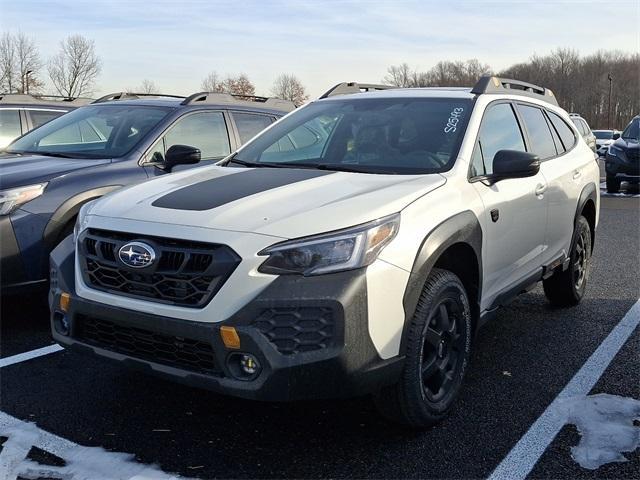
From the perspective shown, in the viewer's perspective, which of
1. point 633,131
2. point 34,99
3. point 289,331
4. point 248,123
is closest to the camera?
point 289,331

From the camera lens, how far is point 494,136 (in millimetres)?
3990

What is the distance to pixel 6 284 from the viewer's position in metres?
4.20

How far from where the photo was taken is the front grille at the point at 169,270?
265cm

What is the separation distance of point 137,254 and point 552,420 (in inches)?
86.1

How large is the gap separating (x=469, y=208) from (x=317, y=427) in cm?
134

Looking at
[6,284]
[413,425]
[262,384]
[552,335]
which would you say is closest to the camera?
[262,384]

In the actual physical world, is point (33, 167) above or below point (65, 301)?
above

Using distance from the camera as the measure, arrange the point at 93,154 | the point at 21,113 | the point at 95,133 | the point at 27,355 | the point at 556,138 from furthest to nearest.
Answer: the point at 21,113
the point at 95,133
the point at 93,154
the point at 556,138
the point at 27,355

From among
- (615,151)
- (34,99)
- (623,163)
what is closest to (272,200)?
(34,99)

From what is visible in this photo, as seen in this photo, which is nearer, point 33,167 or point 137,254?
point 137,254

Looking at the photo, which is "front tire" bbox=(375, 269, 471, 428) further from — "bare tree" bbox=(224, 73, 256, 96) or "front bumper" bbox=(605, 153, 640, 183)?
"bare tree" bbox=(224, 73, 256, 96)

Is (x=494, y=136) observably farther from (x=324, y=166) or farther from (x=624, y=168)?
(x=624, y=168)

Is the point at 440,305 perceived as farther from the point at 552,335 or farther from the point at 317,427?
the point at 552,335

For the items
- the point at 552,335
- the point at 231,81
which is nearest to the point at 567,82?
the point at 231,81
